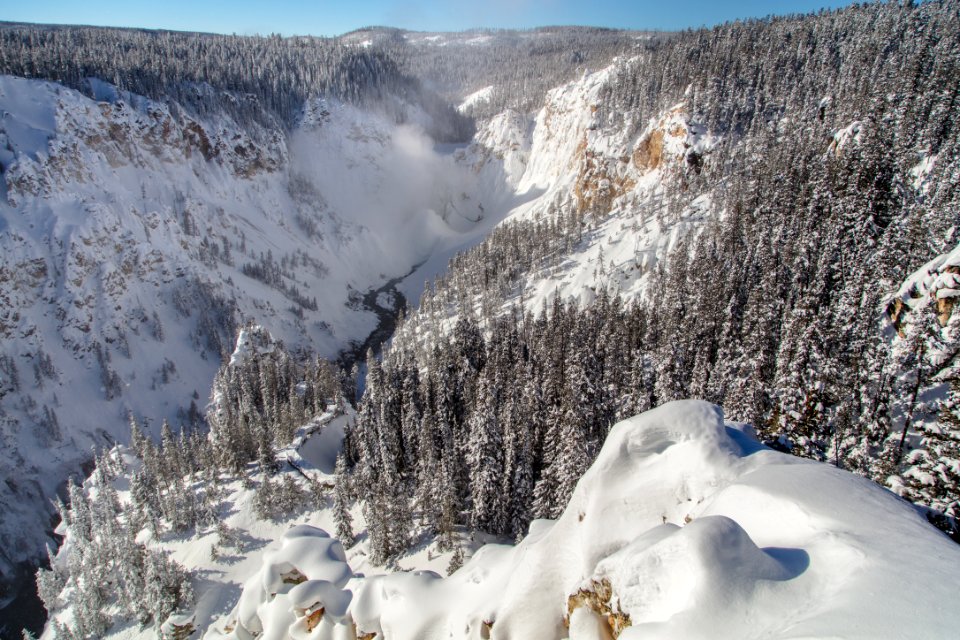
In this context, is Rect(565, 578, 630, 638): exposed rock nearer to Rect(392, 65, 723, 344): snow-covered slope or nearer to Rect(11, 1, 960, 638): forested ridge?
Rect(11, 1, 960, 638): forested ridge

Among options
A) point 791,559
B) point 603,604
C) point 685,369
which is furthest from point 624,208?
point 791,559

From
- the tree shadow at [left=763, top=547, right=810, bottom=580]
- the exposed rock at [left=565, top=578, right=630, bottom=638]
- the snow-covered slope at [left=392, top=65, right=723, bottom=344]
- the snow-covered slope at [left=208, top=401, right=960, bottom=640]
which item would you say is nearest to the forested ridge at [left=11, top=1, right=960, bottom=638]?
the snow-covered slope at [left=392, top=65, right=723, bottom=344]

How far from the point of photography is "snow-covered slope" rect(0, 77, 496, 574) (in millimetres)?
104188

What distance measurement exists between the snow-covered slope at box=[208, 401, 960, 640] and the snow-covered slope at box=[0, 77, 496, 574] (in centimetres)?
11344

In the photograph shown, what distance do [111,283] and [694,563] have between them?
15530 centimetres

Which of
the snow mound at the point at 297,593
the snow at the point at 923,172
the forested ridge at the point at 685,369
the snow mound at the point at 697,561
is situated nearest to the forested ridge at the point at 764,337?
the forested ridge at the point at 685,369

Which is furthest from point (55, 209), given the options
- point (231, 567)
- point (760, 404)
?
point (760, 404)

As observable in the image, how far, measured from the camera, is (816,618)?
7.58 metres

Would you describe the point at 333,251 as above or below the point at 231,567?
above

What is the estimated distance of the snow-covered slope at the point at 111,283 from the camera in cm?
10419

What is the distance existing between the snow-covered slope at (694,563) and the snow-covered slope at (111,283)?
113437 millimetres

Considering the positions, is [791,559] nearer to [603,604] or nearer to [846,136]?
[603,604]

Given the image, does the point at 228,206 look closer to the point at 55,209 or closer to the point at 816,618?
the point at 55,209

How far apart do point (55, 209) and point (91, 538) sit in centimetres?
10003
